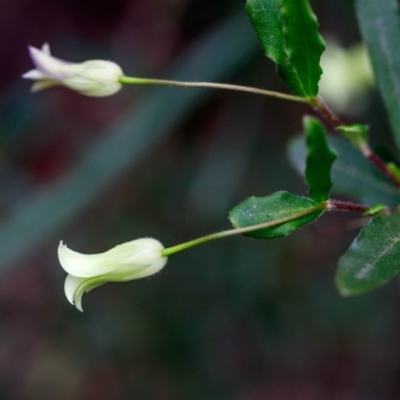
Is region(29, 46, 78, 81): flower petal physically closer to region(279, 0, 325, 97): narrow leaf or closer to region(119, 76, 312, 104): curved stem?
region(119, 76, 312, 104): curved stem

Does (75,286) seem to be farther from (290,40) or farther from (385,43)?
(385,43)

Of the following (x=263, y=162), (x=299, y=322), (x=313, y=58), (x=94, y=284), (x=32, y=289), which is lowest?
(x=299, y=322)

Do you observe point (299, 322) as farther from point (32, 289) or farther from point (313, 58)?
point (313, 58)

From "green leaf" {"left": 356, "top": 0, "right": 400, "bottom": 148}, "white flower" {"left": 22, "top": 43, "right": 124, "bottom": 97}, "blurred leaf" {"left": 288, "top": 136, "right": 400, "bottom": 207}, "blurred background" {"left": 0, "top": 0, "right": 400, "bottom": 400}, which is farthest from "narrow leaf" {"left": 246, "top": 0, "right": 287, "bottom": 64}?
"blurred background" {"left": 0, "top": 0, "right": 400, "bottom": 400}

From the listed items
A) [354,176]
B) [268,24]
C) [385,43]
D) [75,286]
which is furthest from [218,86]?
[354,176]

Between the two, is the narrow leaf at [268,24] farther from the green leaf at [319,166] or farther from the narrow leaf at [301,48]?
the green leaf at [319,166]

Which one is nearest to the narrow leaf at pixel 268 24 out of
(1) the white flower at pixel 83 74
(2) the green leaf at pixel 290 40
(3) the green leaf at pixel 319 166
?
(2) the green leaf at pixel 290 40

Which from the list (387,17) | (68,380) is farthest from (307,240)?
(387,17)
